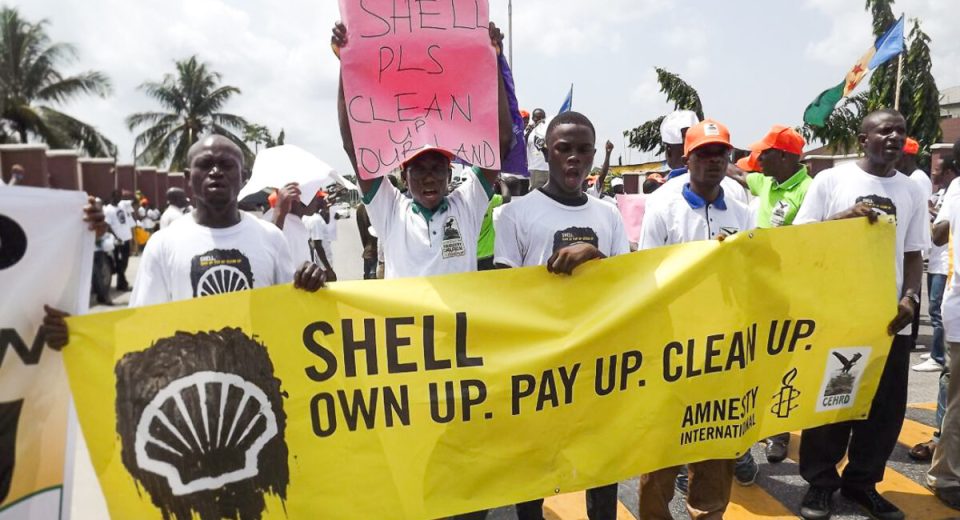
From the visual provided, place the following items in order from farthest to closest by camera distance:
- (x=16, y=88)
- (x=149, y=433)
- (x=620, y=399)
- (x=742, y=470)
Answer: (x=16, y=88)
(x=742, y=470)
(x=620, y=399)
(x=149, y=433)

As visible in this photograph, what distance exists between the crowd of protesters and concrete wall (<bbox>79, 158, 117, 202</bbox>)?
27019mm

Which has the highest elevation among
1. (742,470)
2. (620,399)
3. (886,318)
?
(886,318)

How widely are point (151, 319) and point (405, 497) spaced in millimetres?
1192

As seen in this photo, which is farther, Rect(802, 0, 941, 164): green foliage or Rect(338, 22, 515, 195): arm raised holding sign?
Rect(802, 0, 941, 164): green foliage

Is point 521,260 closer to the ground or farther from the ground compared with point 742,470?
farther from the ground

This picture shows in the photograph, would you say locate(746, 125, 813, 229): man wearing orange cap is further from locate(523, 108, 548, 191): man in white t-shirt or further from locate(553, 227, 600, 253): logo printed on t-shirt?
locate(523, 108, 548, 191): man in white t-shirt

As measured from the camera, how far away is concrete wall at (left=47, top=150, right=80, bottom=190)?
22719 mm

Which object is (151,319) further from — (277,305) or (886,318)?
(886,318)

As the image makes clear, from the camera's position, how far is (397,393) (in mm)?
2723

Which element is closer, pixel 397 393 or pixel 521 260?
pixel 397 393

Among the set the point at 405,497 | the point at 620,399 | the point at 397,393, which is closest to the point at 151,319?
the point at 397,393

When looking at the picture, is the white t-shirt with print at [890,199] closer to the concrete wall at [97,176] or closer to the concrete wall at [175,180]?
the concrete wall at [97,176]

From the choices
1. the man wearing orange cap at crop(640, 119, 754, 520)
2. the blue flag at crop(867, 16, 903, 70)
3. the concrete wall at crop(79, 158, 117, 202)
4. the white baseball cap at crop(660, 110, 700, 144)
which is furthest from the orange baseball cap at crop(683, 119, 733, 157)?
the concrete wall at crop(79, 158, 117, 202)

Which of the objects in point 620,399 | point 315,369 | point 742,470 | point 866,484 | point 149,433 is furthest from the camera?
point 742,470
